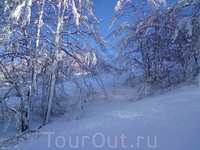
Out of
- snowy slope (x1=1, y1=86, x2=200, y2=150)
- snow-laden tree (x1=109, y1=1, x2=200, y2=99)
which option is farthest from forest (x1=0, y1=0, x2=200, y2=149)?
snowy slope (x1=1, y1=86, x2=200, y2=150)

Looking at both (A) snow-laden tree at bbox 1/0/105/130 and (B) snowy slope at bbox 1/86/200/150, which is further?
(A) snow-laden tree at bbox 1/0/105/130

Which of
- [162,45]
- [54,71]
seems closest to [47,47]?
[54,71]

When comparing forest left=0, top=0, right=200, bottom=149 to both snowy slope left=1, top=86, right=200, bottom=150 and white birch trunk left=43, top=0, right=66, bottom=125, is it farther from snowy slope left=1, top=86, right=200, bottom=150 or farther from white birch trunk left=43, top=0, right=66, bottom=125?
snowy slope left=1, top=86, right=200, bottom=150

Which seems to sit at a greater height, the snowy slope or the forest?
the forest

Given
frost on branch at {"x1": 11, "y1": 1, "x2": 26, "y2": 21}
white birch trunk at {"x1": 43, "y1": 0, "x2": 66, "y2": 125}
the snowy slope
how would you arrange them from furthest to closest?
white birch trunk at {"x1": 43, "y1": 0, "x2": 66, "y2": 125}
frost on branch at {"x1": 11, "y1": 1, "x2": 26, "y2": 21}
the snowy slope

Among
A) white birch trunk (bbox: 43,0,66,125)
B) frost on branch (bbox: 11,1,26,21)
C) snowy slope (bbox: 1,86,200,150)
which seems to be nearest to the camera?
snowy slope (bbox: 1,86,200,150)

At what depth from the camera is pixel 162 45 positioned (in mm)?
6195

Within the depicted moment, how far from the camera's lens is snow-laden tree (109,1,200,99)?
501cm

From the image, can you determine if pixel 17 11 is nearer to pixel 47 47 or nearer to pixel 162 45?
pixel 47 47

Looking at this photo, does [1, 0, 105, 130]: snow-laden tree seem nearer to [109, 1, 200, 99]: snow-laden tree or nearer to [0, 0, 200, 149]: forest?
[0, 0, 200, 149]: forest

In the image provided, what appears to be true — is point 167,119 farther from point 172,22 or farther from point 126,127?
point 172,22

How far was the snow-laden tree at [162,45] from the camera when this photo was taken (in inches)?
197

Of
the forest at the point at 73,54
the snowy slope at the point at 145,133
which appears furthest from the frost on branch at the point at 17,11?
the snowy slope at the point at 145,133

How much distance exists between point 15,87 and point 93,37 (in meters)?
3.00
